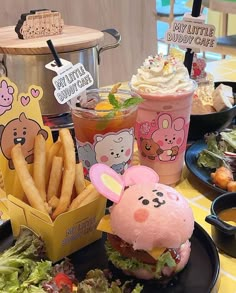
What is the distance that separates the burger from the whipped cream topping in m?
0.30

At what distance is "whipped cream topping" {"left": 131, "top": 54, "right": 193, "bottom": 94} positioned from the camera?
3.23ft

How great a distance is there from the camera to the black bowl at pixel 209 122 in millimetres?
1213

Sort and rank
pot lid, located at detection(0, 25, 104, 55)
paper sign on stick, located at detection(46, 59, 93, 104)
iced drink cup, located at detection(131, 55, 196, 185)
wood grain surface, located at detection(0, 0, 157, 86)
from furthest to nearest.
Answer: wood grain surface, located at detection(0, 0, 157, 86) → pot lid, located at detection(0, 25, 104, 55) → iced drink cup, located at detection(131, 55, 196, 185) → paper sign on stick, located at detection(46, 59, 93, 104)

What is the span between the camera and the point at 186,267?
0.76m

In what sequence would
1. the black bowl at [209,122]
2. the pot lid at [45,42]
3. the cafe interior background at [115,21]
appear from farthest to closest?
1. the cafe interior background at [115,21]
2. the black bowl at [209,122]
3. the pot lid at [45,42]

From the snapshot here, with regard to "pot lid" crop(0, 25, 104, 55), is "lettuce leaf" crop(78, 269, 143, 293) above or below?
below

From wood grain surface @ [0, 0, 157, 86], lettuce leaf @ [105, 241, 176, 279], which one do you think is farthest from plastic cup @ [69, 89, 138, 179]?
wood grain surface @ [0, 0, 157, 86]

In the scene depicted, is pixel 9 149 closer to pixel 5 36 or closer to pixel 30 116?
pixel 30 116

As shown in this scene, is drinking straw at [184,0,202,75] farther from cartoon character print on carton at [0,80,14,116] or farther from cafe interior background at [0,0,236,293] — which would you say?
cafe interior background at [0,0,236,293]

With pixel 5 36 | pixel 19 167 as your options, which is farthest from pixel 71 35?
pixel 19 167

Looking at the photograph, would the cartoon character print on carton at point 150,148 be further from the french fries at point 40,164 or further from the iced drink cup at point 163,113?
the french fries at point 40,164

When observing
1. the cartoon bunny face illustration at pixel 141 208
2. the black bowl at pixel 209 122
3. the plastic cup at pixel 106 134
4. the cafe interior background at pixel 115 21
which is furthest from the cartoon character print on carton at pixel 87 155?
the cafe interior background at pixel 115 21

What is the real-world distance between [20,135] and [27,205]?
15 centimetres

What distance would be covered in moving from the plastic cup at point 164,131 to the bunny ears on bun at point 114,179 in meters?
0.25
